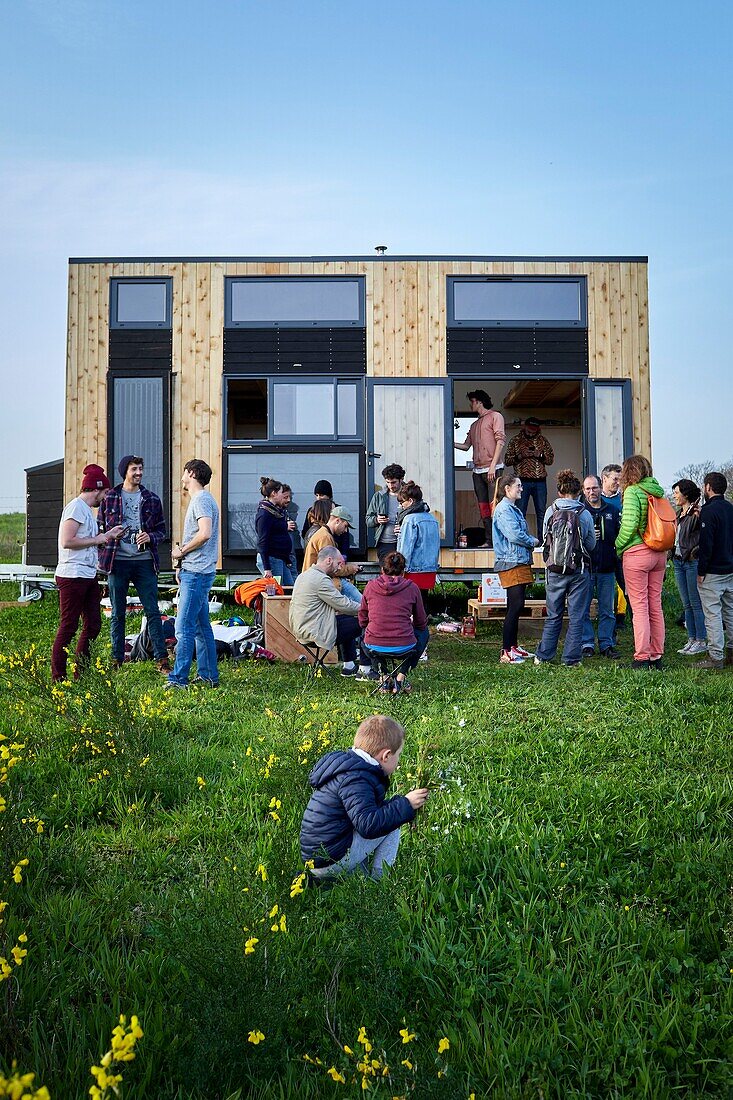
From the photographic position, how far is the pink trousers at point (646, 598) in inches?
314

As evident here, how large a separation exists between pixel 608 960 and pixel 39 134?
1072 centimetres

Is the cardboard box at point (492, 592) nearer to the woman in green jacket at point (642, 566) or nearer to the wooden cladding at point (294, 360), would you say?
the woman in green jacket at point (642, 566)

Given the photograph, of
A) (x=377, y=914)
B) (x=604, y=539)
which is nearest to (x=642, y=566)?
(x=604, y=539)

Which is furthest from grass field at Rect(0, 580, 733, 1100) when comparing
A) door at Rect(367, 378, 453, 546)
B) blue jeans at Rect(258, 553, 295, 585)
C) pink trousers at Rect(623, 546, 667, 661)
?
door at Rect(367, 378, 453, 546)

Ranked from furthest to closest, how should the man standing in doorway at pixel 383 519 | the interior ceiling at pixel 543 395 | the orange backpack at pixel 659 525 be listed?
the interior ceiling at pixel 543 395
the man standing in doorway at pixel 383 519
the orange backpack at pixel 659 525

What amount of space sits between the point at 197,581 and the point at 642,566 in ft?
12.4

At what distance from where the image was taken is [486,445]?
1253 cm

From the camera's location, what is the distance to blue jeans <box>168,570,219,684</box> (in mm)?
7199

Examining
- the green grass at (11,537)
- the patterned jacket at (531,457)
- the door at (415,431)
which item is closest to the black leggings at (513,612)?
the door at (415,431)

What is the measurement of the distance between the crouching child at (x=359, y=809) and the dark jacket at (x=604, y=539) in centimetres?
598

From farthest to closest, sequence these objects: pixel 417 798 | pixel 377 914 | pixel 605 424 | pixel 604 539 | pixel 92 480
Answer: pixel 605 424
pixel 604 539
pixel 92 480
pixel 417 798
pixel 377 914

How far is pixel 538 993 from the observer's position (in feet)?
9.37

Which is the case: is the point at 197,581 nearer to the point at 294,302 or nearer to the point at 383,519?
the point at 383,519

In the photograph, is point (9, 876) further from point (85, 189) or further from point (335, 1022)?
point (85, 189)
